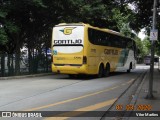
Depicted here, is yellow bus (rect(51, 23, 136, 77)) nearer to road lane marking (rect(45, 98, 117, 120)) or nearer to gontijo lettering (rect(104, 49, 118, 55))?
gontijo lettering (rect(104, 49, 118, 55))

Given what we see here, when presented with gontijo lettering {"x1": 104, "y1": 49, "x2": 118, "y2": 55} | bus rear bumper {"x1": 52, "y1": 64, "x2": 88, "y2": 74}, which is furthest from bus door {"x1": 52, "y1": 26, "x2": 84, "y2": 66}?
gontijo lettering {"x1": 104, "y1": 49, "x2": 118, "y2": 55}

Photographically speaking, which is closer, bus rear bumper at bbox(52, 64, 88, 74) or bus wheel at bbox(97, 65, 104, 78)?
bus rear bumper at bbox(52, 64, 88, 74)

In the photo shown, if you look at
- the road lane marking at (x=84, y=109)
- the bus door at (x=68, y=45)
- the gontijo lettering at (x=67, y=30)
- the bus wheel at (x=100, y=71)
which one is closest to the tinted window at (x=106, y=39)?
the bus door at (x=68, y=45)

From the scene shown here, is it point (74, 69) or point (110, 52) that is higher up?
point (110, 52)

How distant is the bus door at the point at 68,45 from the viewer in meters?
24.2

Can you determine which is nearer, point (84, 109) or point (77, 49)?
point (84, 109)

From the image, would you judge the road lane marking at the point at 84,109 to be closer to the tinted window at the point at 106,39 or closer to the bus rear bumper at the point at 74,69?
the bus rear bumper at the point at 74,69

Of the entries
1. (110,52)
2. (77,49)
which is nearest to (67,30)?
(77,49)

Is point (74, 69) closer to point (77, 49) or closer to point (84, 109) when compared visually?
point (77, 49)

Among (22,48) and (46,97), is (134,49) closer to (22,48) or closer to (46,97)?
(22,48)

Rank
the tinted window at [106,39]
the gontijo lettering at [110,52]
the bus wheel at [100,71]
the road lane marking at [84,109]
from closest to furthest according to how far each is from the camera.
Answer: the road lane marking at [84,109] → the tinted window at [106,39] → the bus wheel at [100,71] → the gontijo lettering at [110,52]

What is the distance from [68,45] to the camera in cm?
2438

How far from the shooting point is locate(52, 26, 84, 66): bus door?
79.3 ft

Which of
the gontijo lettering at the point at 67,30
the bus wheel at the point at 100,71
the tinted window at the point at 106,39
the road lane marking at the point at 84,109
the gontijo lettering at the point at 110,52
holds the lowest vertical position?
the road lane marking at the point at 84,109
